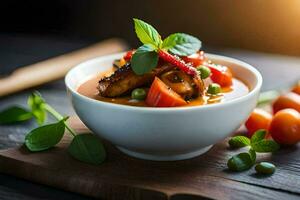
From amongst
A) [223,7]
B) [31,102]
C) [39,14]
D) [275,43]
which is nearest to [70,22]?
[39,14]

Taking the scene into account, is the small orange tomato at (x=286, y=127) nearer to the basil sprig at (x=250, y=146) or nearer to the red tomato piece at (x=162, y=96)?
the basil sprig at (x=250, y=146)

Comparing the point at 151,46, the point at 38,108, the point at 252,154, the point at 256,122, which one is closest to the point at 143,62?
the point at 151,46

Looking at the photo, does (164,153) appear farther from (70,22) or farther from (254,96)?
(70,22)

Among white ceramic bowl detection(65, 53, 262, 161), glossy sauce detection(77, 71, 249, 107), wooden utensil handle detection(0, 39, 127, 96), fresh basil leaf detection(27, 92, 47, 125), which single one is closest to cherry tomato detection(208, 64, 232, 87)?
glossy sauce detection(77, 71, 249, 107)

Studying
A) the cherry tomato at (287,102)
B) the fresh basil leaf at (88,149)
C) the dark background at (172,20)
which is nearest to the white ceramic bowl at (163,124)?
the fresh basil leaf at (88,149)

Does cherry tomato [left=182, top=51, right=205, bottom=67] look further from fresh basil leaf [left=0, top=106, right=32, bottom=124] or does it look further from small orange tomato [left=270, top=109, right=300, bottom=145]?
fresh basil leaf [left=0, top=106, right=32, bottom=124]

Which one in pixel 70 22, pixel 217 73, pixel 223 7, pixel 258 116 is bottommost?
pixel 70 22

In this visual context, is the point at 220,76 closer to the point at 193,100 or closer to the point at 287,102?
the point at 193,100
